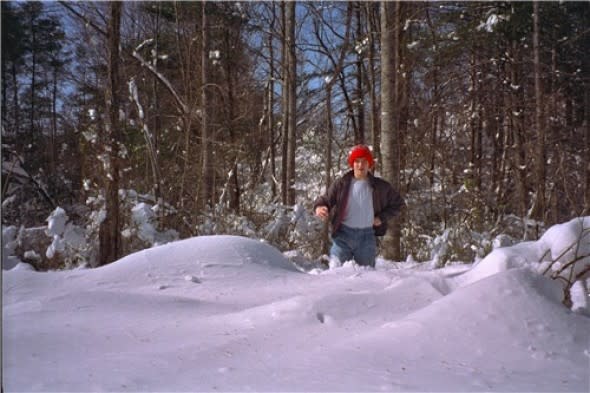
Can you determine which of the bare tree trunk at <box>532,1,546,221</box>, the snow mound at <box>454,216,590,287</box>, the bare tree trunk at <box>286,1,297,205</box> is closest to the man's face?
the snow mound at <box>454,216,590,287</box>

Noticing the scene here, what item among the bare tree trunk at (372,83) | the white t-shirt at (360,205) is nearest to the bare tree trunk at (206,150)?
the white t-shirt at (360,205)

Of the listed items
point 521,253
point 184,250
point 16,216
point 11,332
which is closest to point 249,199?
point 16,216

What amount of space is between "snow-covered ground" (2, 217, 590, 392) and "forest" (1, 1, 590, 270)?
3.05 meters

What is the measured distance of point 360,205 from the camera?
4000 mm

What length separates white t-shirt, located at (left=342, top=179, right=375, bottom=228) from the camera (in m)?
3.99

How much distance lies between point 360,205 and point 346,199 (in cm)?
14

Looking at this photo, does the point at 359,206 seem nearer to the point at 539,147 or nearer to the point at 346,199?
the point at 346,199

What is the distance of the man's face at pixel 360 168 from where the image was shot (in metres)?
3.96

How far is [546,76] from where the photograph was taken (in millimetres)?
7891

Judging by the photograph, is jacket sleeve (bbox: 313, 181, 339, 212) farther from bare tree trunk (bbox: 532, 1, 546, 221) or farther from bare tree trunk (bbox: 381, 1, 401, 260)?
bare tree trunk (bbox: 532, 1, 546, 221)

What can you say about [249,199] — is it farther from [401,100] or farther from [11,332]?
[11,332]

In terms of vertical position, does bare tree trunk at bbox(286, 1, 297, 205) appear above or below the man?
above

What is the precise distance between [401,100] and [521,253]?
6.39 metres

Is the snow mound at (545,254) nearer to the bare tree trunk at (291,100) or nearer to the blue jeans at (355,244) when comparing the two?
the blue jeans at (355,244)
